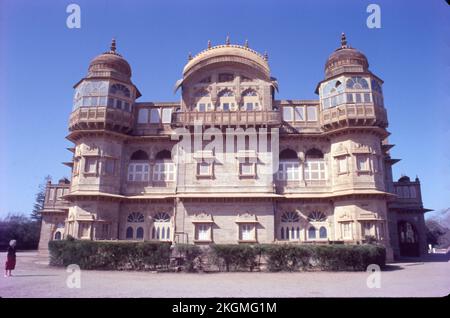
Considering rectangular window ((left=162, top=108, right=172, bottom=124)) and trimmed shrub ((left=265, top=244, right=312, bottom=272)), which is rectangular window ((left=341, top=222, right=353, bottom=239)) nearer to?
trimmed shrub ((left=265, top=244, right=312, bottom=272))

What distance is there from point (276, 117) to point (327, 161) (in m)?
5.16

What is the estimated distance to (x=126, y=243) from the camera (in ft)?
56.6

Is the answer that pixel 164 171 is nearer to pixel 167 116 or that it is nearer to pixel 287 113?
pixel 167 116

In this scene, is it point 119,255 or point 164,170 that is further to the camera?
point 164,170

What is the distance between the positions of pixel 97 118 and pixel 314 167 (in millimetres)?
16726

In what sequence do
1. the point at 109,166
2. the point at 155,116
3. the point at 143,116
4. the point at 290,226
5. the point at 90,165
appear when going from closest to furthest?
the point at 290,226, the point at 90,165, the point at 109,166, the point at 155,116, the point at 143,116

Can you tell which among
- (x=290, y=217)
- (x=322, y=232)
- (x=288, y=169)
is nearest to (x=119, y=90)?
(x=288, y=169)

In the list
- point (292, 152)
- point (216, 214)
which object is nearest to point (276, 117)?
point (292, 152)

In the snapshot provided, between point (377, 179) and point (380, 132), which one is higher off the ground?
point (380, 132)

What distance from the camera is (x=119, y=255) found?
17.1 meters

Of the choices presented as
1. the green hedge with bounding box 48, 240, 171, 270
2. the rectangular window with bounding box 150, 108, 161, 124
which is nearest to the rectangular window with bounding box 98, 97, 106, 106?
the rectangular window with bounding box 150, 108, 161, 124

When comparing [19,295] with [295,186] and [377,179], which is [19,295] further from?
[377,179]

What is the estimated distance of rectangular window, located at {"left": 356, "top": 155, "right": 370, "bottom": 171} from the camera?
75.2 feet

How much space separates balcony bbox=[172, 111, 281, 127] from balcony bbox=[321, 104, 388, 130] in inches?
167
